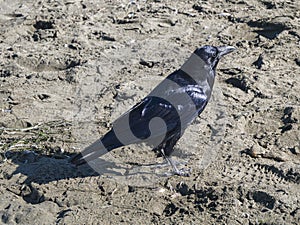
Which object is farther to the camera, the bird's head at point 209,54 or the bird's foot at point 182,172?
the bird's head at point 209,54

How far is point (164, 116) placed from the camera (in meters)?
6.59

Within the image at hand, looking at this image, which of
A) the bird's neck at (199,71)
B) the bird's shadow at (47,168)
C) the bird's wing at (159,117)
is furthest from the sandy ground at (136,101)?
the bird's neck at (199,71)

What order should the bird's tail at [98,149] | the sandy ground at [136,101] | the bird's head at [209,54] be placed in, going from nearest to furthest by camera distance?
1. the sandy ground at [136,101]
2. the bird's tail at [98,149]
3. the bird's head at [209,54]

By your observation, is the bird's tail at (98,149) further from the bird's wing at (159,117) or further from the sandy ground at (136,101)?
the sandy ground at (136,101)

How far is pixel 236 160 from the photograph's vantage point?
647 centimetres

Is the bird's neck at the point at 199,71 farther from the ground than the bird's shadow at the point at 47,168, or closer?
farther from the ground

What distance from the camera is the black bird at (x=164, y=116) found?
642 cm

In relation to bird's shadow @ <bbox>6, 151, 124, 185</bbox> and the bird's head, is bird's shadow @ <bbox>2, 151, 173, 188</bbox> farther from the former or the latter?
the bird's head

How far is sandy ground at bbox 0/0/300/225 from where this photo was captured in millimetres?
5977

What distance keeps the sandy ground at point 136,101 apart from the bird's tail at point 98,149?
0.22 meters

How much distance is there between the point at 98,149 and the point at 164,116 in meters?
0.71

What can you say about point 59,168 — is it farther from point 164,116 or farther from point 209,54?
point 209,54

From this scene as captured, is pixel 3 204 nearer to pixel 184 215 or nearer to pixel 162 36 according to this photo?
pixel 184 215

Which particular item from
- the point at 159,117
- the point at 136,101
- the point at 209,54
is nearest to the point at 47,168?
the point at 159,117
